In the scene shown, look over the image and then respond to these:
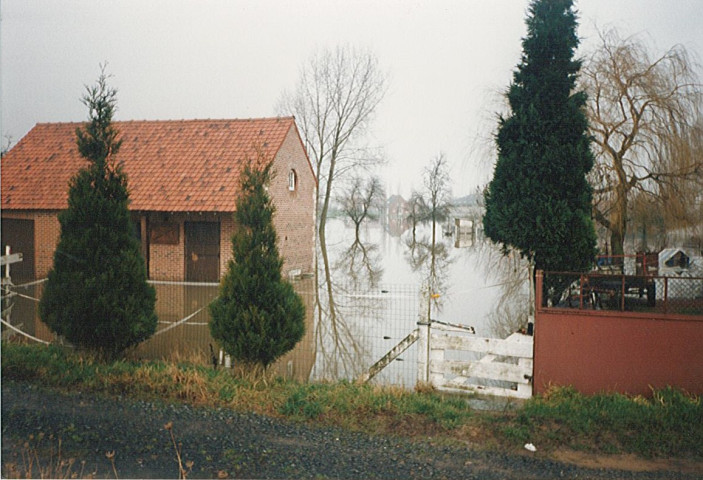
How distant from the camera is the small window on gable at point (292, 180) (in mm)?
16214

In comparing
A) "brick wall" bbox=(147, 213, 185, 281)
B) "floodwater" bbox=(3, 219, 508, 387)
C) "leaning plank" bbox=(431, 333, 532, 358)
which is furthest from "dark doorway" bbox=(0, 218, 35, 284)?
"leaning plank" bbox=(431, 333, 532, 358)

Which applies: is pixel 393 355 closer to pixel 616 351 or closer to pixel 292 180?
pixel 616 351

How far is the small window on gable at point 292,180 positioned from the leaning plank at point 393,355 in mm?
10486

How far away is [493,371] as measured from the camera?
19.8 ft

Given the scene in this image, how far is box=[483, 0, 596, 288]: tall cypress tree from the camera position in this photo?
710cm

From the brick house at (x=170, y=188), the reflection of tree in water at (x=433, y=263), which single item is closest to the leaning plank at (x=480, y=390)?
the reflection of tree in water at (x=433, y=263)

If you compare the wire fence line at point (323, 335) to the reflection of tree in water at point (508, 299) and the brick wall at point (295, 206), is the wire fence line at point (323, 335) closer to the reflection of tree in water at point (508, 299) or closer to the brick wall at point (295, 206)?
the reflection of tree in water at point (508, 299)

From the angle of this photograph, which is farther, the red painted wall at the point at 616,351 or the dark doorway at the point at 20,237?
the dark doorway at the point at 20,237

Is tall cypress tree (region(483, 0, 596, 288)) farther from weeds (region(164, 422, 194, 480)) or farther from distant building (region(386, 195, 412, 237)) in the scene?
distant building (region(386, 195, 412, 237))

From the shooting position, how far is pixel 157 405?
17.6 feet

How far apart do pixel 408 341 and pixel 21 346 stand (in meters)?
5.09

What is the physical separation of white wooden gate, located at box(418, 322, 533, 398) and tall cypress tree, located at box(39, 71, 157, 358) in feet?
11.2

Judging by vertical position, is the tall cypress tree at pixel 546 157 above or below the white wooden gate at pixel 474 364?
above

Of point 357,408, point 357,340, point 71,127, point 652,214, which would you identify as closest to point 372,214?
point 71,127
